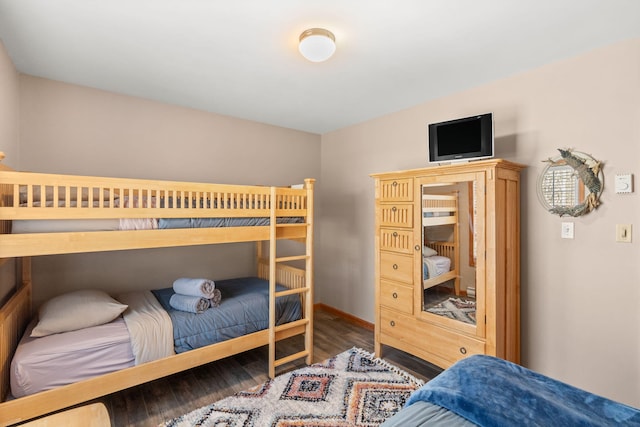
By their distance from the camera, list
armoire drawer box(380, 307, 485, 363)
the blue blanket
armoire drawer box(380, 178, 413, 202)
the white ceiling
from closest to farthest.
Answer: the blue blanket, the white ceiling, armoire drawer box(380, 307, 485, 363), armoire drawer box(380, 178, 413, 202)

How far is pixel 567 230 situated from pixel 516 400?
1.49 metres

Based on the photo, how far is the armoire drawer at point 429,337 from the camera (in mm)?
2316

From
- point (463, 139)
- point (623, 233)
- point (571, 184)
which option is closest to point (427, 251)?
point (463, 139)

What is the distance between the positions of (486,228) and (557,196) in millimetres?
572

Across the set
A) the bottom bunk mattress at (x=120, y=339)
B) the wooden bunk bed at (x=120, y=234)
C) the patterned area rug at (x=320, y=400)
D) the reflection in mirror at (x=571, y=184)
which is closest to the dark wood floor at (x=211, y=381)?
the patterned area rug at (x=320, y=400)

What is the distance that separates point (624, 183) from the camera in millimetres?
1989

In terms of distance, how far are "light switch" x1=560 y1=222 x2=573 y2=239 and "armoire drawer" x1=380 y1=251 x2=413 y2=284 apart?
1074 mm

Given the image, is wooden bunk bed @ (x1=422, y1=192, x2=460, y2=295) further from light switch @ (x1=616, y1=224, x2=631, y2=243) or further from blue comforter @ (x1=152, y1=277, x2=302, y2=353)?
blue comforter @ (x1=152, y1=277, x2=302, y2=353)

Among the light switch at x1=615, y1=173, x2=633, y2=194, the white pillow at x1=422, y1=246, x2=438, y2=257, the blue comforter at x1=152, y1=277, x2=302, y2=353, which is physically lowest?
the blue comforter at x1=152, y1=277, x2=302, y2=353

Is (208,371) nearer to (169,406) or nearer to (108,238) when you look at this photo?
(169,406)

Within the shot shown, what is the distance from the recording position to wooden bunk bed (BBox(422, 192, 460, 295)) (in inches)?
96.2

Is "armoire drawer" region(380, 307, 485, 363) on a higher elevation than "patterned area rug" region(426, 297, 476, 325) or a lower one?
lower

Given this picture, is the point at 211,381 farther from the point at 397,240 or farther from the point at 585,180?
the point at 585,180

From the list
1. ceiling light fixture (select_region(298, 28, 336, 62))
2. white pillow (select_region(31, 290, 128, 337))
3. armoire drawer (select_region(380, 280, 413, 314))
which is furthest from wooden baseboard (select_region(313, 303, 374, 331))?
ceiling light fixture (select_region(298, 28, 336, 62))
